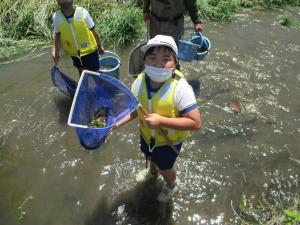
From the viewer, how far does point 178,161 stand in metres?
4.67

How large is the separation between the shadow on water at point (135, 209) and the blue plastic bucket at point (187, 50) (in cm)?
226

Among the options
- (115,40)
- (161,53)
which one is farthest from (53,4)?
(161,53)

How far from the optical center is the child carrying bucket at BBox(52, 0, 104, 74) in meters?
4.89

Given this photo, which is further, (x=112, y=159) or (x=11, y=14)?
(x=11, y=14)

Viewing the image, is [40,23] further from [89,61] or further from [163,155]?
[163,155]

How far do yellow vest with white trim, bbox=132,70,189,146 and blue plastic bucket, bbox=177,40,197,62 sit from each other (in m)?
2.45

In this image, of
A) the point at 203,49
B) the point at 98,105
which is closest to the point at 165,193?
the point at 98,105

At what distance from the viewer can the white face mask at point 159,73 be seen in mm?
2879

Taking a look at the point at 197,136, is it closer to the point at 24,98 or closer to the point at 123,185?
the point at 123,185

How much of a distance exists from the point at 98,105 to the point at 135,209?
138 centimetres

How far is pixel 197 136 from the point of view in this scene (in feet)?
16.7

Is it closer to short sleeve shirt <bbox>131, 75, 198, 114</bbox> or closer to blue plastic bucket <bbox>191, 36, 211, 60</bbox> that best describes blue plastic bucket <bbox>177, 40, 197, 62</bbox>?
blue plastic bucket <bbox>191, 36, 211, 60</bbox>

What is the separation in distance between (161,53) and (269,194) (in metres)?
2.36

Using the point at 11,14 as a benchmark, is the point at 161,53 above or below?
above
